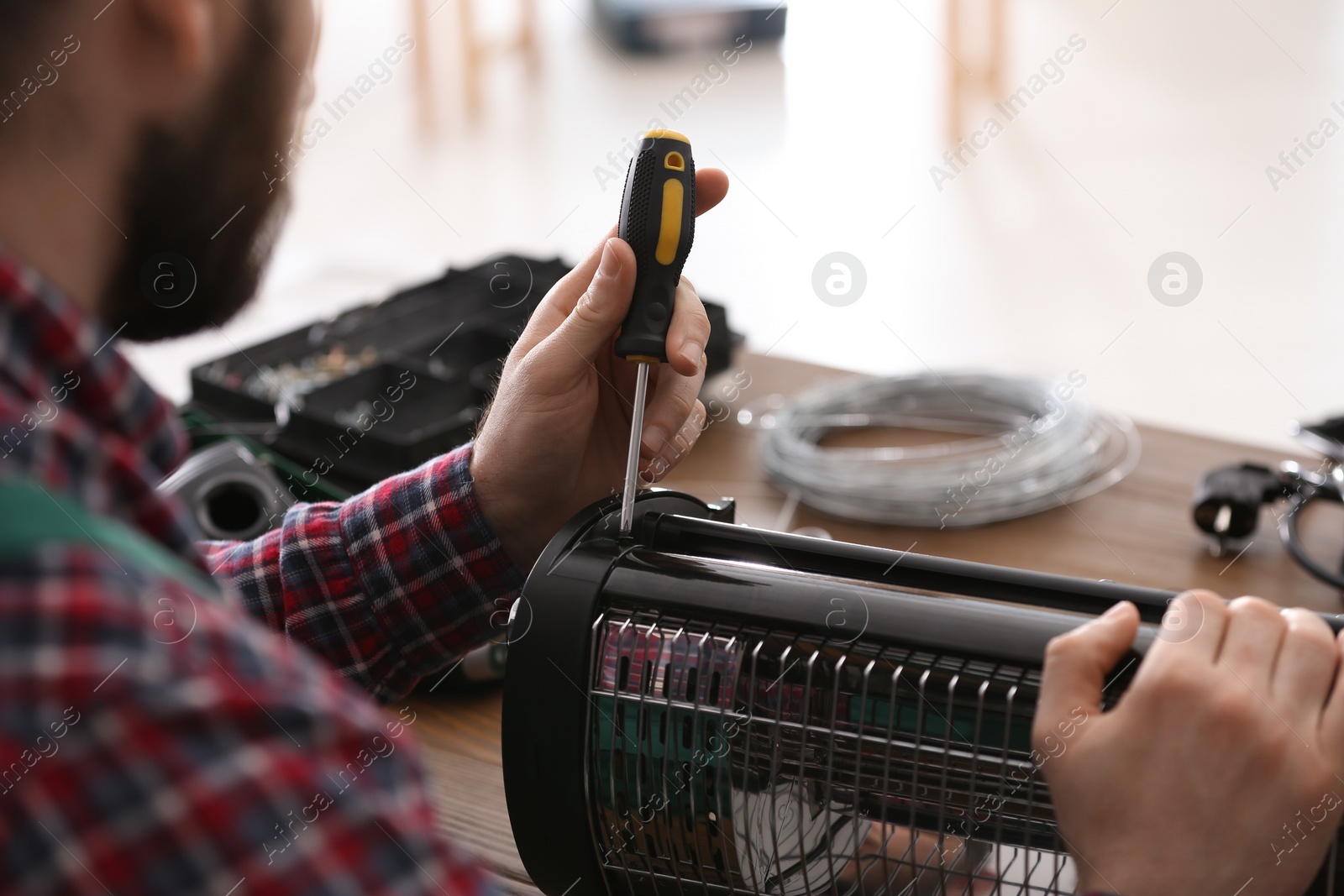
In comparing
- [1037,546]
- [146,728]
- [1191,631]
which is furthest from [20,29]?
[1037,546]

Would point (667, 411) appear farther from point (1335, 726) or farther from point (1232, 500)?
point (1232, 500)

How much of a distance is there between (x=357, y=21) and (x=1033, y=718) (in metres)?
5.92

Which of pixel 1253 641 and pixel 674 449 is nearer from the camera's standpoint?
pixel 1253 641

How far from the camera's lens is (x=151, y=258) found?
52 centimetres

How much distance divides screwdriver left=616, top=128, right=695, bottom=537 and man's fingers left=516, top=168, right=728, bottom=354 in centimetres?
11

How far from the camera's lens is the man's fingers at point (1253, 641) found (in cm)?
49

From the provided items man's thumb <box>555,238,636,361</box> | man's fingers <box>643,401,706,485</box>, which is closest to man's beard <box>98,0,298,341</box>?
man's thumb <box>555,238,636,361</box>

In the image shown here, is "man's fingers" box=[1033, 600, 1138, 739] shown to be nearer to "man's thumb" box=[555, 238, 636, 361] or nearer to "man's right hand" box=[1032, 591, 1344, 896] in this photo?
"man's right hand" box=[1032, 591, 1344, 896]

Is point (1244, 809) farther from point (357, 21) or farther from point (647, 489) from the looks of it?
point (357, 21)

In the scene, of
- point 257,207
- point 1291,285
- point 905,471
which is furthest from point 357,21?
point 257,207

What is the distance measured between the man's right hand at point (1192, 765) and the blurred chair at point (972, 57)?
13.6 feet

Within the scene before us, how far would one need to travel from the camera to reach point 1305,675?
0.48 metres

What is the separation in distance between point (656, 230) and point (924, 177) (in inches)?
138

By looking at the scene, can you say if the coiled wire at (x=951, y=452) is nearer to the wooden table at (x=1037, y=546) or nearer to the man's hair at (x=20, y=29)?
the wooden table at (x=1037, y=546)
